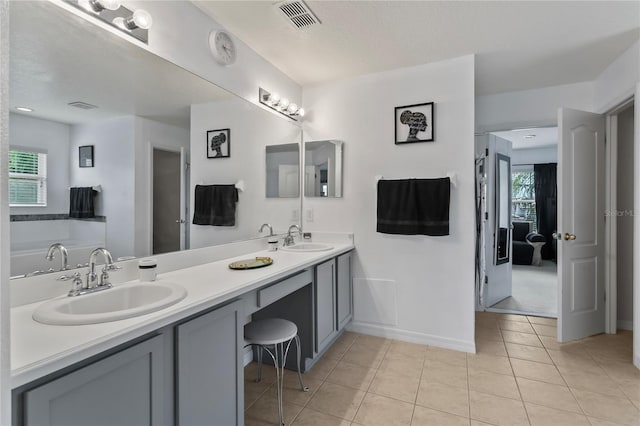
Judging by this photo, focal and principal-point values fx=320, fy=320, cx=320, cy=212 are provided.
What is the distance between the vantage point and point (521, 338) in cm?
285

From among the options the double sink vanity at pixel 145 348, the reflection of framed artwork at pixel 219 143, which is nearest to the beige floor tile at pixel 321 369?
the double sink vanity at pixel 145 348

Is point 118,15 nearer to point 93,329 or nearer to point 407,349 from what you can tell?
point 93,329

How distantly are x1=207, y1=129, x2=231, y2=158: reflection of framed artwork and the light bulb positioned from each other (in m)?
0.70

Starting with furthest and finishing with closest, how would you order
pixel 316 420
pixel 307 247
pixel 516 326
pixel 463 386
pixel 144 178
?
pixel 516 326, pixel 307 247, pixel 463 386, pixel 316 420, pixel 144 178

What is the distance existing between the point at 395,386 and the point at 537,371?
1067 mm

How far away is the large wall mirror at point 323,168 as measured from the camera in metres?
2.99

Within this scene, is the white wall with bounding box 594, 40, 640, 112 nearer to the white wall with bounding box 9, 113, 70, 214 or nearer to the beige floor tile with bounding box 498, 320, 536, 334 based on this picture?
the beige floor tile with bounding box 498, 320, 536, 334

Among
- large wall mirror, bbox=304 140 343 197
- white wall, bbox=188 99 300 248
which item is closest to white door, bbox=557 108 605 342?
large wall mirror, bbox=304 140 343 197

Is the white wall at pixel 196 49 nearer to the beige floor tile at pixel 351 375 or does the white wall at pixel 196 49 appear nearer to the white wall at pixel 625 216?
the beige floor tile at pixel 351 375

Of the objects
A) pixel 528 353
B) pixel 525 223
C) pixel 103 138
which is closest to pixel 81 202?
pixel 103 138

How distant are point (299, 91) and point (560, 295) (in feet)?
9.71

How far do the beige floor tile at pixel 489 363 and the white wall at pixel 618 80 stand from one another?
2.25m

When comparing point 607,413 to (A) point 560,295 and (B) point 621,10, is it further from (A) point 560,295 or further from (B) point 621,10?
(B) point 621,10

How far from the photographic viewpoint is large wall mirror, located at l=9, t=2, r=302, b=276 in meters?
1.21
